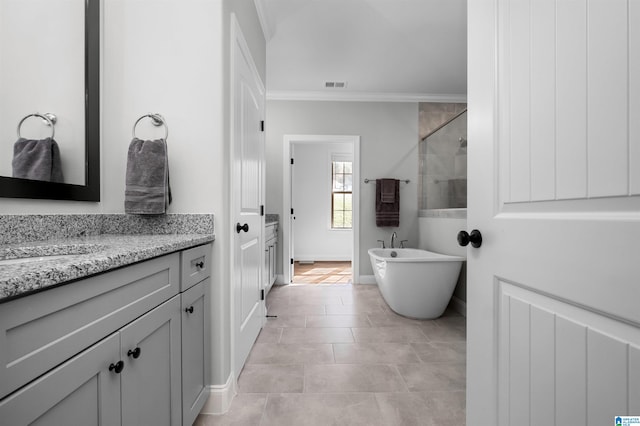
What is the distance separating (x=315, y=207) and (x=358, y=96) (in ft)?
8.83

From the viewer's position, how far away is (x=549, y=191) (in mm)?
670

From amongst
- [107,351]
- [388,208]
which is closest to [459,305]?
[388,208]

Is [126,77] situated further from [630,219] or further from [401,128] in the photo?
[401,128]

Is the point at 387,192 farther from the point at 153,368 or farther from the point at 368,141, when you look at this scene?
the point at 153,368

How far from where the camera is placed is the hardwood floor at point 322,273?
4.25m

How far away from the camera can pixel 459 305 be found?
2908 mm

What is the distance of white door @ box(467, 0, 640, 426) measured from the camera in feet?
1.70

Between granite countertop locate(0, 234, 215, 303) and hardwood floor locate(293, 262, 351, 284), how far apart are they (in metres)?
3.19

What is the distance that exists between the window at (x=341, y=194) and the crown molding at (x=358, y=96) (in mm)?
2205

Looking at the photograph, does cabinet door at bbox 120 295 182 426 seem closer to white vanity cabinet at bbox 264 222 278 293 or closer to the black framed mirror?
the black framed mirror

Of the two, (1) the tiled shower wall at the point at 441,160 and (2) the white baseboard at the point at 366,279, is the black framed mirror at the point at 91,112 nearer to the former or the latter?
(1) the tiled shower wall at the point at 441,160

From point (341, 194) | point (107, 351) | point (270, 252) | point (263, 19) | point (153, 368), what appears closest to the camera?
point (107, 351)

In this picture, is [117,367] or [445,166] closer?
[117,367]

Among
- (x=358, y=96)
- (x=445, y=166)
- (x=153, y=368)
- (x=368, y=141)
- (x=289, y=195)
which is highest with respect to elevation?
(x=358, y=96)
